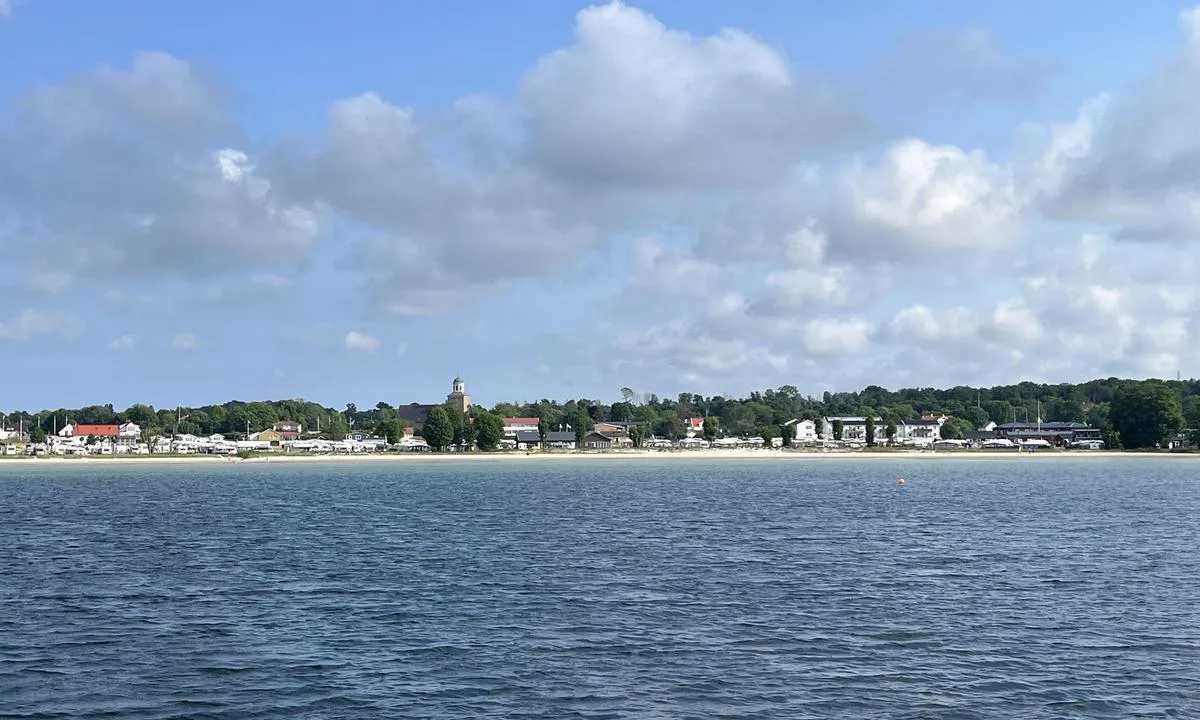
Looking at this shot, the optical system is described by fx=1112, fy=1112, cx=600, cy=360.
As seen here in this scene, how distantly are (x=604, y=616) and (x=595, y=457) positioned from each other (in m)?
161

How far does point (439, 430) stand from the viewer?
186m

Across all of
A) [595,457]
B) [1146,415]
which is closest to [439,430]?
[595,457]

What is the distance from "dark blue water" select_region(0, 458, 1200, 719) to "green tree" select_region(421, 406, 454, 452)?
12268 centimetres

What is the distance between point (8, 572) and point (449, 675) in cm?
2350

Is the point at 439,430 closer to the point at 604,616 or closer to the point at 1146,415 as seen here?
the point at 1146,415

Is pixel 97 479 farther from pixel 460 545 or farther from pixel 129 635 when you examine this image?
pixel 129 635

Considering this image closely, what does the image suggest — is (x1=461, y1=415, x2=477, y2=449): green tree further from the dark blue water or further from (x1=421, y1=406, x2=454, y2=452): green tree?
the dark blue water

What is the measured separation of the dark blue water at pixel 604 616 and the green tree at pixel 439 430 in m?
123

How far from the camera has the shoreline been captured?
175875mm

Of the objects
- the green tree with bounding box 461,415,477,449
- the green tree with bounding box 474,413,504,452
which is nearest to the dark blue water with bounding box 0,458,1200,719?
the green tree with bounding box 474,413,504,452

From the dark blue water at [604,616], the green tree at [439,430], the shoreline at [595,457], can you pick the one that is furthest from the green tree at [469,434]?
the dark blue water at [604,616]

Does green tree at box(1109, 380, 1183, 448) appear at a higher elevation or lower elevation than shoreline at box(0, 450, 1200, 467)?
higher

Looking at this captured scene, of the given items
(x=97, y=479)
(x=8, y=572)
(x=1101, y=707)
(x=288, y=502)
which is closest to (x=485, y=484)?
(x=288, y=502)

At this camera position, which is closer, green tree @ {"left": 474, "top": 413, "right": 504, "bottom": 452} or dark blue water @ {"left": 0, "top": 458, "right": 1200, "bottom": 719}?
dark blue water @ {"left": 0, "top": 458, "right": 1200, "bottom": 719}
